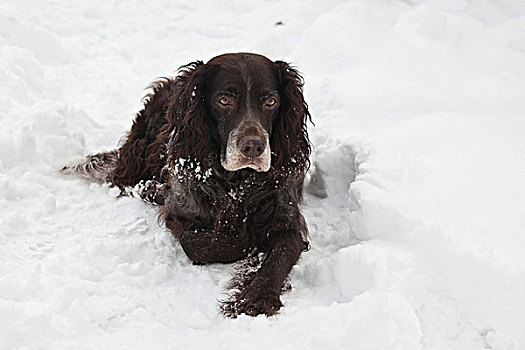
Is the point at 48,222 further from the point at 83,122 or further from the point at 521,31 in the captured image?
the point at 521,31

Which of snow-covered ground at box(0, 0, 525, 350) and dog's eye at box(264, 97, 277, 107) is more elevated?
dog's eye at box(264, 97, 277, 107)

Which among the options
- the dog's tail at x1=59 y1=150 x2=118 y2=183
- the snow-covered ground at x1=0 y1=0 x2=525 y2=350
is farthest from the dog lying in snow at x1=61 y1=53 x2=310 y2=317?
the dog's tail at x1=59 y1=150 x2=118 y2=183

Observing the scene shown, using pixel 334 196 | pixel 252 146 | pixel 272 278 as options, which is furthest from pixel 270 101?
pixel 334 196

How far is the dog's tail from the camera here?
14.4 ft

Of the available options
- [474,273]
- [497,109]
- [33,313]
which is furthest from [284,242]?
[497,109]

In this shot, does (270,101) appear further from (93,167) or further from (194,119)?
(93,167)

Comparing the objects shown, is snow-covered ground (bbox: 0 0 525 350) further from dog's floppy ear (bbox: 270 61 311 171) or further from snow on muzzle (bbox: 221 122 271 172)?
snow on muzzle (bbox: 221 122 271 172)

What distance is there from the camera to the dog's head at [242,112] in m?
3.30

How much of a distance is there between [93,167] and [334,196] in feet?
5.84

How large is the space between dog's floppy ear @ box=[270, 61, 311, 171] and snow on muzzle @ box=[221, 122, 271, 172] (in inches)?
13.3

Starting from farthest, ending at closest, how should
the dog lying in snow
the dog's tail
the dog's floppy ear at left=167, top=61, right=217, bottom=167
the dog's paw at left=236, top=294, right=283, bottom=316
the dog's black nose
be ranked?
the dog's tail → the dog's floppy ear at left=167, top=61, right=217, bottom=167 → the dog lying in snow → the dog's black nose → the dog's paw at left=236, top=294, right=283, bottom=316

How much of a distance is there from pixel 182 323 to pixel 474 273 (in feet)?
4.54

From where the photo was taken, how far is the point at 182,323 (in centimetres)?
293

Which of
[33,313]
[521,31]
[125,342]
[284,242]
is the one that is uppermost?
[33,313]
